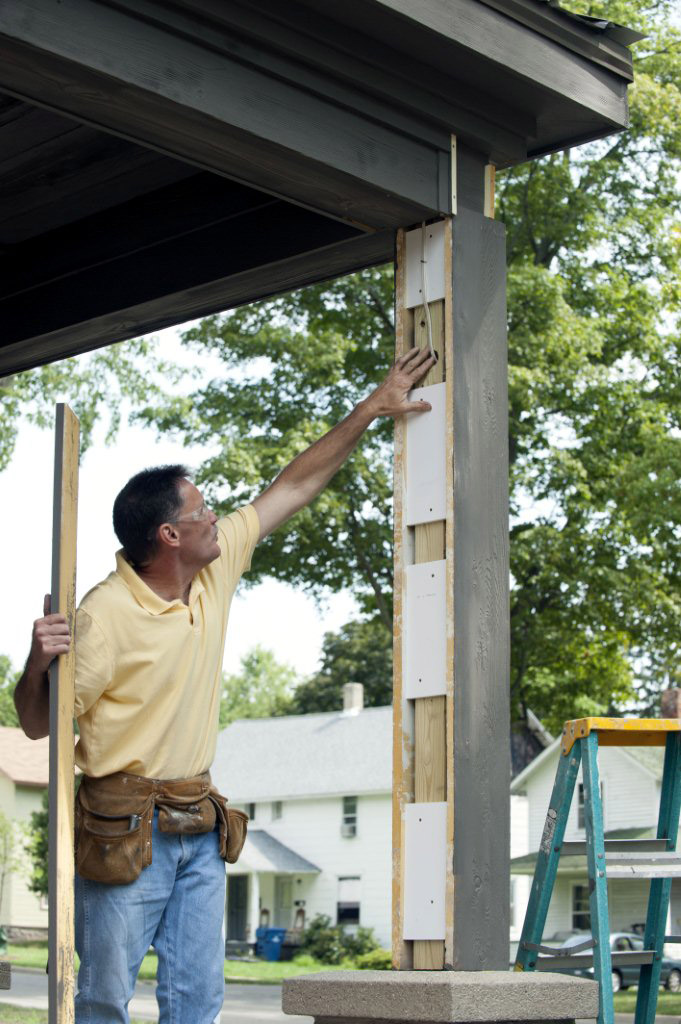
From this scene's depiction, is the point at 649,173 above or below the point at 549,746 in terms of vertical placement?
above

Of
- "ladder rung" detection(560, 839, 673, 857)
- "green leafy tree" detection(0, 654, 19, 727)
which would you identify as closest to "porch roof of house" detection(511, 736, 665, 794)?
"ladder rung" detection(560, 839, 673, 857)

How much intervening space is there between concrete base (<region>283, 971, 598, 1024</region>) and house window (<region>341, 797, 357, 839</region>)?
31.0 meters

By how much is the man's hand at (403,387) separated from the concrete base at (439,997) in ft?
4.66

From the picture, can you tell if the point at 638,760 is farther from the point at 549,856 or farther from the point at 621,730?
the point at 621,730

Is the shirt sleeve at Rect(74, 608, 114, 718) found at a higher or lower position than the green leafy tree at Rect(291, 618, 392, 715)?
lower

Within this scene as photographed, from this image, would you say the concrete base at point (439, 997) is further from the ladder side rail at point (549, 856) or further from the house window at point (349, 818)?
the house window at point (349, 818)

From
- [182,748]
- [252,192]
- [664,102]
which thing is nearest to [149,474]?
[182,748]

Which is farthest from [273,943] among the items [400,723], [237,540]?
[400,723]

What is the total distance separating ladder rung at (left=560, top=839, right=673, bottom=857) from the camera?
4.34 meters

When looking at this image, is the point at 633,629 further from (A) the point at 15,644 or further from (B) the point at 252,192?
(B) the point at 252,192

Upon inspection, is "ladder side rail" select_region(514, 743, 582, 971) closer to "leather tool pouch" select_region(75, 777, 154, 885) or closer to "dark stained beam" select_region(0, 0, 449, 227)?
"leather tool pouch" select_region(75, 777, 154, 885)

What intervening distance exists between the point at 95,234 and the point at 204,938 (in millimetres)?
2452

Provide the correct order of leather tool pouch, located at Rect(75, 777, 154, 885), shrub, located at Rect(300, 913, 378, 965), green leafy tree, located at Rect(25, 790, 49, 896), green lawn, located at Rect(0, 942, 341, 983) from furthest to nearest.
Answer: green leafy tree, located at Rect(25, 790, 49, 896)
shrub, located at Rect(300, 913, 378, 965)
green lawn, located at Rect(0, 942, 341, 983)
leather tool pouch, located at Rect(75, 777, 154, 885)

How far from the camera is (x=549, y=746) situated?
27.6m
